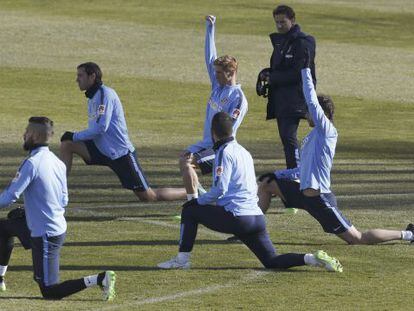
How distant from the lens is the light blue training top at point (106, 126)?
19031 mm

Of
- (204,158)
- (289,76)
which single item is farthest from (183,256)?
(289,76)

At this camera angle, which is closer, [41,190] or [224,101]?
[41,190]

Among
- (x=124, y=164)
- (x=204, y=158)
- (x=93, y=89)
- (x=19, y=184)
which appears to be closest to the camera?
(x=19, y=184)

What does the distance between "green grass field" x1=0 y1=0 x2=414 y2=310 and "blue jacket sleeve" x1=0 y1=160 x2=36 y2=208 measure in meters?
0.99

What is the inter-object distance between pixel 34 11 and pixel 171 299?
38092mm

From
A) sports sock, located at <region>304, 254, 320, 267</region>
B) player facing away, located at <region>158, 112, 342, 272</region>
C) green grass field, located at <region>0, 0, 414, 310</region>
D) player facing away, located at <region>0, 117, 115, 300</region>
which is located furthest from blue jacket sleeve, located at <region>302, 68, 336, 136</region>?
player facing away, located at <region>0, 117, 115, 300</region>

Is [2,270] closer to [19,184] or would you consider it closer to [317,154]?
[19,184]

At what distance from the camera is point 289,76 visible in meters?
19.5

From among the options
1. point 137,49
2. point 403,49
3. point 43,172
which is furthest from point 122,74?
point 43,172

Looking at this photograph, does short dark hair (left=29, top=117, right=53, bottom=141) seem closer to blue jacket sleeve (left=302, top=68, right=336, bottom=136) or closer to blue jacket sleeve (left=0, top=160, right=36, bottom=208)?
blue jacket sleeve (left=0, top=160, right=36, bottom=208)

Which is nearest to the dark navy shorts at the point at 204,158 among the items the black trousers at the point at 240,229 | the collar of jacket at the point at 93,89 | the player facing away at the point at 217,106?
the player facing away at the point at 217,106

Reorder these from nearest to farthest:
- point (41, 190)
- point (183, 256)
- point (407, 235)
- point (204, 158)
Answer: point (41, 190) → point (183, 256) → point (407, 235) → point (204, 158)

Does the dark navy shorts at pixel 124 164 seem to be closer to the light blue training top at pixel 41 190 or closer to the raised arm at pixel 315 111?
the raised arm at pixel 315 111

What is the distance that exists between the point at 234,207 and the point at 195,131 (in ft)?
49.0
